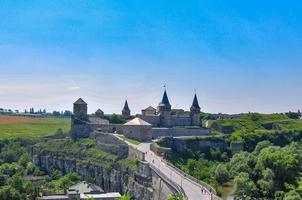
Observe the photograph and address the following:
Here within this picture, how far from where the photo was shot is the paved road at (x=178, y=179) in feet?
165

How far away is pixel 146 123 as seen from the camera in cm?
8525

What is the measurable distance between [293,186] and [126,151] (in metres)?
26.0

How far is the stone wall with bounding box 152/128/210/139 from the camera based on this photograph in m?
90.0

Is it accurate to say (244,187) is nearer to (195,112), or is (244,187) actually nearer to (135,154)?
(135,154)

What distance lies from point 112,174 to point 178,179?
62.2 feet

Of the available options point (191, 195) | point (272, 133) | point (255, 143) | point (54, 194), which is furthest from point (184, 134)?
point (191, 195)

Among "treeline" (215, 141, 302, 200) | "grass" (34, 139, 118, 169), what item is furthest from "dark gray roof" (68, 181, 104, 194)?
"treeline" (215, 141, 302, 200)

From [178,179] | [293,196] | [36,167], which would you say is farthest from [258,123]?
[293,196]

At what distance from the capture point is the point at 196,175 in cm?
6794

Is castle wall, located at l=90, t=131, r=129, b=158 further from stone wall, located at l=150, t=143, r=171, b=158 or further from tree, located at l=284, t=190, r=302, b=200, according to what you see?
tree, located at l=284, t=190, r=302, b=200

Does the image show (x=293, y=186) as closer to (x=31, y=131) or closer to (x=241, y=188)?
(x=241, y=188)

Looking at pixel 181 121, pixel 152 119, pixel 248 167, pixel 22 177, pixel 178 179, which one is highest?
pixel 152 119

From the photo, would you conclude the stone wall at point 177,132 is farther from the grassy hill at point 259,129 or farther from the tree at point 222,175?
the tree at point 222,175

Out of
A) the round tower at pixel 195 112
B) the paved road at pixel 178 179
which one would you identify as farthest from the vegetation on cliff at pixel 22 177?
the round tower at pixel 195 112
